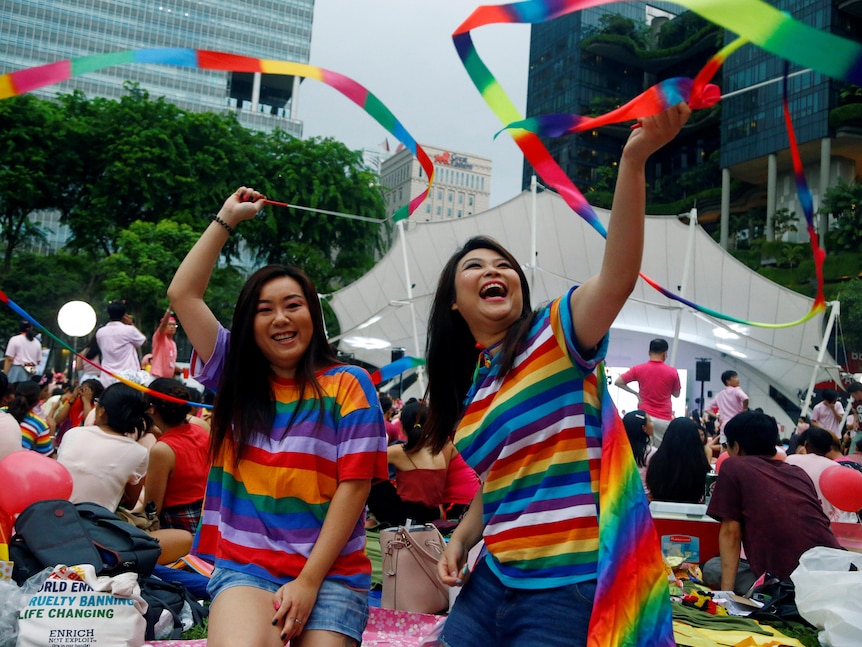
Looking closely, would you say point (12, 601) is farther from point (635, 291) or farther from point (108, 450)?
point (635, 291)

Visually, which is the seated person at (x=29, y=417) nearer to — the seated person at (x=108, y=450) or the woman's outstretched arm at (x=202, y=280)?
the seated person at (x=108, y=450)

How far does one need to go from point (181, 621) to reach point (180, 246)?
19994 millimetres

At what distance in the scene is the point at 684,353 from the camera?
20109 millimetres

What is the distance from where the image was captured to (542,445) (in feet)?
5.03

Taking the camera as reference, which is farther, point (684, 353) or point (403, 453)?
point (684, 353)

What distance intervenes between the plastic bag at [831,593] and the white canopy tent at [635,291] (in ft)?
37.2

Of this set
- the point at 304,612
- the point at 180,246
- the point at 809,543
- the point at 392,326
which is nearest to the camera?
the point at 304,612

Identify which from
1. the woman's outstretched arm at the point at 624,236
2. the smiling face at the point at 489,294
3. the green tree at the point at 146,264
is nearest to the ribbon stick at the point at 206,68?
the smiling face at the point at 489,294

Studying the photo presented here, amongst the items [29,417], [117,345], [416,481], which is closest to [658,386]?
[416,481]

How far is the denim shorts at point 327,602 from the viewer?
174 cm

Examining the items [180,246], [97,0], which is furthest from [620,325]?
[97,0]

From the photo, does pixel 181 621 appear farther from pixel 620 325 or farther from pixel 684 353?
pixel 684 353

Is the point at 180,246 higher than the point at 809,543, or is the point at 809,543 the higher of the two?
the point at 180,246

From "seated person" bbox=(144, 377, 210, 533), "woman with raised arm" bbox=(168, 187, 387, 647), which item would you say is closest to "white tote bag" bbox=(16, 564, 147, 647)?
"woman with raised arm" bbox=(168, 187, 387, 647)
